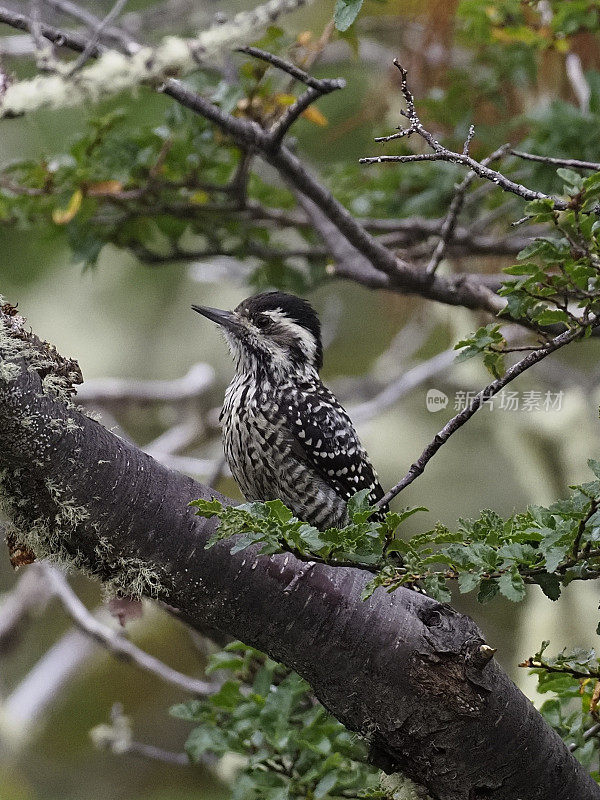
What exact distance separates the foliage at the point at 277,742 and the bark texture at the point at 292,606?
23 centimetres

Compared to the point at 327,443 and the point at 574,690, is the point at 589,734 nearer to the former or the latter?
the point at 574,690

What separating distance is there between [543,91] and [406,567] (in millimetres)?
3223

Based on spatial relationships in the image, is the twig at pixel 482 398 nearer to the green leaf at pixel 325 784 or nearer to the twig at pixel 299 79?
the green leaf at pixel 325 784

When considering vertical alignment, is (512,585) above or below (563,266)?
below

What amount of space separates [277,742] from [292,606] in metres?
0.47

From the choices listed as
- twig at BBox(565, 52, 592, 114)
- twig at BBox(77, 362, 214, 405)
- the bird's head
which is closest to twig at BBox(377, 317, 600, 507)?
the bird's head

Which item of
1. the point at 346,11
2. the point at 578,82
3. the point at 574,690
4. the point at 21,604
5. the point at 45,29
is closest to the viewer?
the point at 346,11

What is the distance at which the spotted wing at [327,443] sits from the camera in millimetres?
2578

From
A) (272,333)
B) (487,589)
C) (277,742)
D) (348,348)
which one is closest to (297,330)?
(272,333)

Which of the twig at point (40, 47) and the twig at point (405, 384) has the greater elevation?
the twig at point (405, 384)

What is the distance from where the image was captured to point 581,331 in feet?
5.01

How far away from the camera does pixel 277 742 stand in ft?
6.28

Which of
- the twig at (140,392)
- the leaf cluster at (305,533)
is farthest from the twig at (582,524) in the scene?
the twig at (140,392)

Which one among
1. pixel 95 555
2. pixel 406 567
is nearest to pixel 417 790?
pixel 406 567
